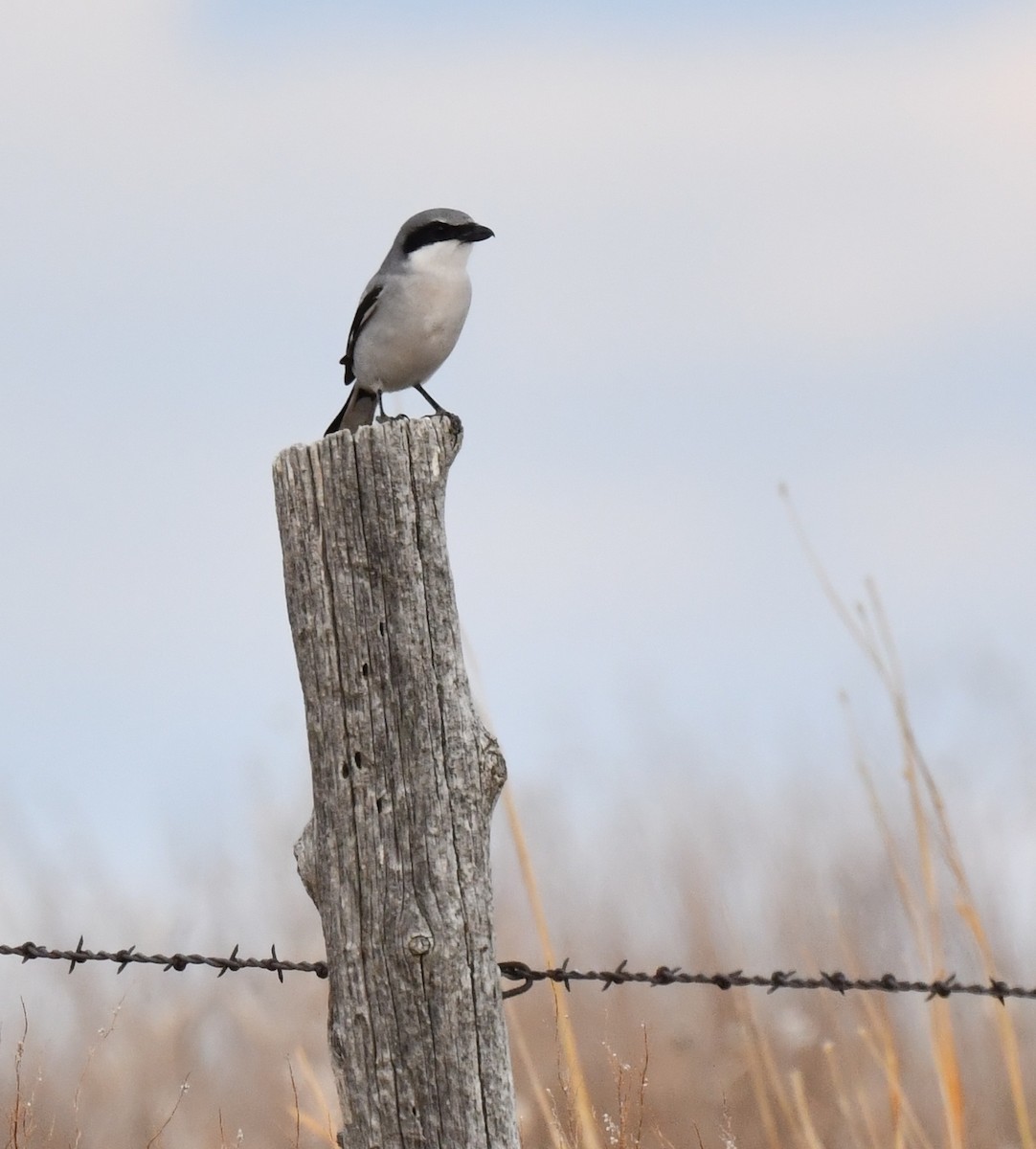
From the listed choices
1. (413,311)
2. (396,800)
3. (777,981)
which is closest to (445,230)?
(413,311)

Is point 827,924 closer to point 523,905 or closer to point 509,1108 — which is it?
point 523,905

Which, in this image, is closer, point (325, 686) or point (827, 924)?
point (325, 686)

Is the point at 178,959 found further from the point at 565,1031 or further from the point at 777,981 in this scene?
the point at 777,981

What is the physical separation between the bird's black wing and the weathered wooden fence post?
274 cm

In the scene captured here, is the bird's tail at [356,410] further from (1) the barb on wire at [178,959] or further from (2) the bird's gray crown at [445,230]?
(1) the barb on wire at [178,959]

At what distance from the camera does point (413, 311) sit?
496 cm

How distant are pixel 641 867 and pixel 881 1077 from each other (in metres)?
1.39

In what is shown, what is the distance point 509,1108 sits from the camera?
2520mm

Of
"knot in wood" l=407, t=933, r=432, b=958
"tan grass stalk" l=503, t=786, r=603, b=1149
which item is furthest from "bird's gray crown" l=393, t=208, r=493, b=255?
"knot in wood" l=407, t=933, r=432, b=958

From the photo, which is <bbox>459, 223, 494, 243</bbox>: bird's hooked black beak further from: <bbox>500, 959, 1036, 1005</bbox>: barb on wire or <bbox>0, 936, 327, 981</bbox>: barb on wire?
<bbox>500, 959, 1036, 1005</bbox>: barb on wire

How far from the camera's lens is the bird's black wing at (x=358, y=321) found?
527cm

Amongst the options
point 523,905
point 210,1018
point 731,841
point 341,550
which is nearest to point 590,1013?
point 523,905

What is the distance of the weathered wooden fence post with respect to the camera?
8.16 feet

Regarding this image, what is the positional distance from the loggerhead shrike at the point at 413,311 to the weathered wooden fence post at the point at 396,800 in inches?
92.7
